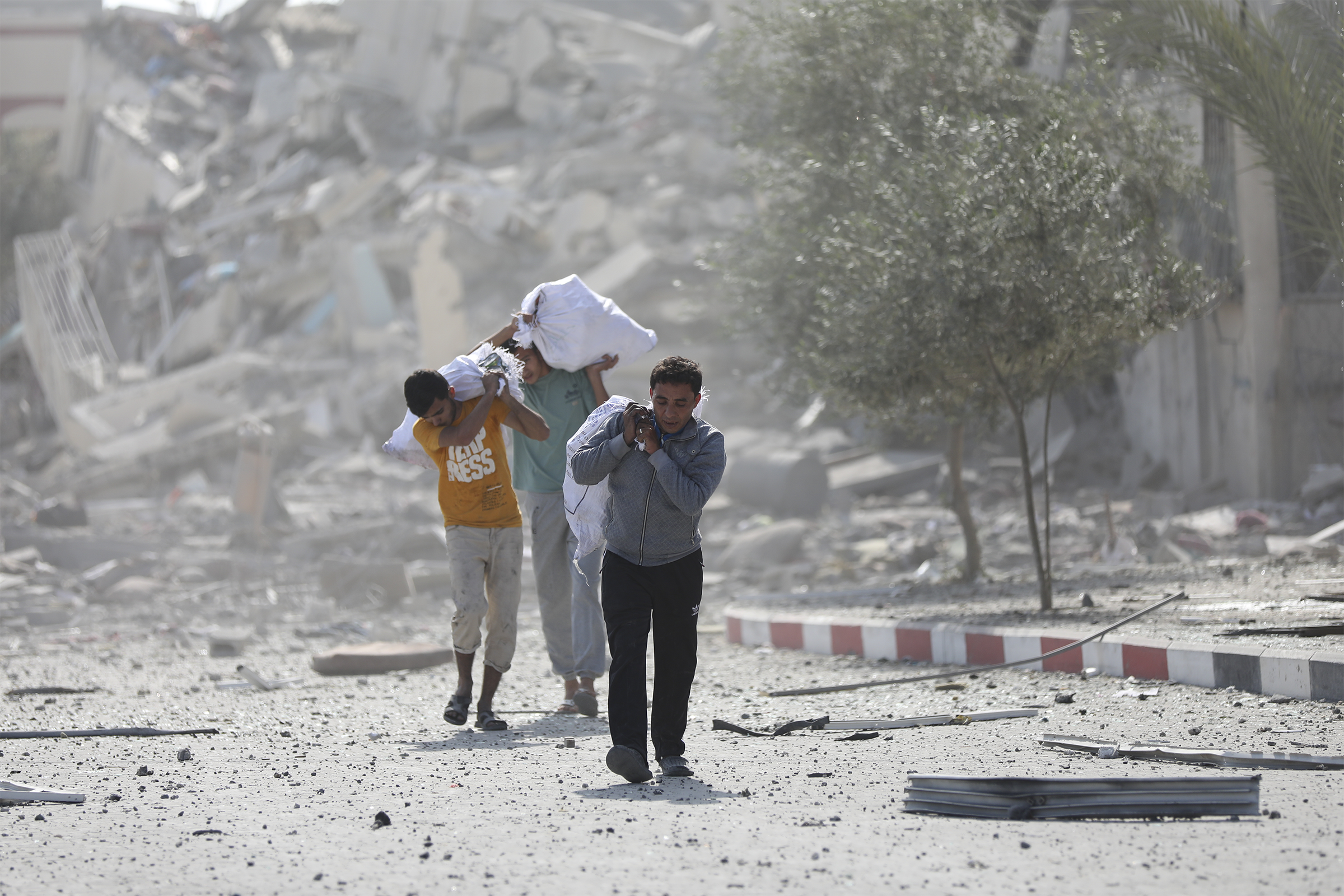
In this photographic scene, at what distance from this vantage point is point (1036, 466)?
15.3 metres

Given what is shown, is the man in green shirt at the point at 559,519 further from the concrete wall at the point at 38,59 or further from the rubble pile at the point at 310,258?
the concrete wall at the point at 38,59

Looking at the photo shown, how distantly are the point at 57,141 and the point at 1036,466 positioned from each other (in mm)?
31997

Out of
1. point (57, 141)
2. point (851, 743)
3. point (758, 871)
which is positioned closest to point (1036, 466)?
point (851, 743)

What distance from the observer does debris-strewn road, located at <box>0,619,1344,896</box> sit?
322 cm

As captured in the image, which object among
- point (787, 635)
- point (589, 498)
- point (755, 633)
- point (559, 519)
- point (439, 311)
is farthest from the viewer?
point (439, 311)

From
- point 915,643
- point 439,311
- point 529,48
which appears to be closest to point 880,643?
point 915,643

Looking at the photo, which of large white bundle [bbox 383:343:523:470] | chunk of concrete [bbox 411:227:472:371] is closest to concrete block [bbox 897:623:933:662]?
large white bundle [bbox 383:343:523:470]

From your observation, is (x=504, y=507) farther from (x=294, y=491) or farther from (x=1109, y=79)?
(x=294, y=491)

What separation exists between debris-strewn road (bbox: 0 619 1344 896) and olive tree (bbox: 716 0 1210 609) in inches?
81.7

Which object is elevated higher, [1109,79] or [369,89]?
[369,89]

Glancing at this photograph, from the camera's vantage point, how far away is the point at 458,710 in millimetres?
5508

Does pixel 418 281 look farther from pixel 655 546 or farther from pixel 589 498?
pixel 655 546

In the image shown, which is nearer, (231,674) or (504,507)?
(504,507)

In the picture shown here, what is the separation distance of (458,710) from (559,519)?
3.03ft
